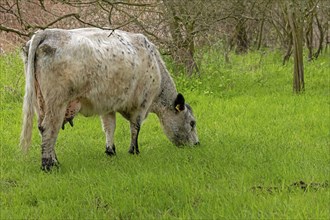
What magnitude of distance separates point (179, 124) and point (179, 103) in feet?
1.14

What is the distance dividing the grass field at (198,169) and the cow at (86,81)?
486 mm

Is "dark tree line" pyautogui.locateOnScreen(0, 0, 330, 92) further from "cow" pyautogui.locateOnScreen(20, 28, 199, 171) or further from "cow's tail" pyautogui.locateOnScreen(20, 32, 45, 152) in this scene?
"cow's tail" pyautogui.locateOnScreen(20, 32, 45, 152)

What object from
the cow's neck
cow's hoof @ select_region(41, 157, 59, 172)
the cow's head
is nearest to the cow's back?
the cow's neck

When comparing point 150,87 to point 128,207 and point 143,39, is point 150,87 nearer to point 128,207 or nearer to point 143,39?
point 143,39

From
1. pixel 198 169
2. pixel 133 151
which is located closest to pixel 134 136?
pixel 133 151

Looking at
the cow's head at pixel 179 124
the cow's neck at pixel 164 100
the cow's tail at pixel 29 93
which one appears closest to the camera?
the cow's tail at pixel 29 93

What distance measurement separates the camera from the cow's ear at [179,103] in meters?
8.55

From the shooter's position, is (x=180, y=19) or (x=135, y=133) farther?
(x=180, y=19)

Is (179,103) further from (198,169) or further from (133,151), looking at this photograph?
(198,169)

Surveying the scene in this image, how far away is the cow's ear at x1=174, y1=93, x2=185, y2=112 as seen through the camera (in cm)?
855

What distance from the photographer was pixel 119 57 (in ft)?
24.1

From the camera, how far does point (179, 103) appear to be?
862 centimetres

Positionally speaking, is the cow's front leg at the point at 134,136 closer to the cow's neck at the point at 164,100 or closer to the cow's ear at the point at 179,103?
the cow's neck at the point at 164,100

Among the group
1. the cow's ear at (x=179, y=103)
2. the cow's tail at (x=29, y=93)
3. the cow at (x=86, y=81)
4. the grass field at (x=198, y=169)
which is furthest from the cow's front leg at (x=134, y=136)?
the cow's tail at (x=29, y=93)
